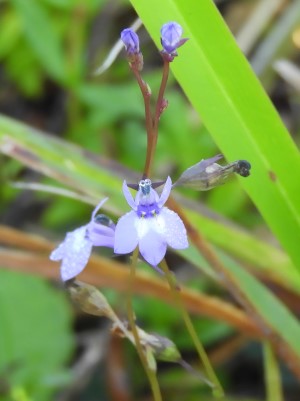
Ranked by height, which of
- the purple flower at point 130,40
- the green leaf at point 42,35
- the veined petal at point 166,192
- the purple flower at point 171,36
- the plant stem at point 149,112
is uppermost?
the green leaf at point 42,35

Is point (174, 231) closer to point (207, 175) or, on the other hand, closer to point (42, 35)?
point (207, 175)

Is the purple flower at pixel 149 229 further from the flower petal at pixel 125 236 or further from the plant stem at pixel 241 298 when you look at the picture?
the plant stem at pixel 241 298

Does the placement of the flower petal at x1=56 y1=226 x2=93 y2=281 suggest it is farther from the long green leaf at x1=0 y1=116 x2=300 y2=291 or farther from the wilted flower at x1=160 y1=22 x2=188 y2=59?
the long green leaf at x1=0 y1=116 x2=300 y2=291

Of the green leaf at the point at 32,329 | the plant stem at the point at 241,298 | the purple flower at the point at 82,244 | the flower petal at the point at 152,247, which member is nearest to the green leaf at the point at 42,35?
the green leaf at the point at 32,329

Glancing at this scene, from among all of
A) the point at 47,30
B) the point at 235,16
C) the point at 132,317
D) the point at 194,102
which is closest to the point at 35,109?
the point at 47,30

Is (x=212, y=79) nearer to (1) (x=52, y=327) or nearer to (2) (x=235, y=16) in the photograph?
(1) (x=52, y=327)

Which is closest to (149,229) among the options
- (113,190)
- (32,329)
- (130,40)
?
(130,40)
